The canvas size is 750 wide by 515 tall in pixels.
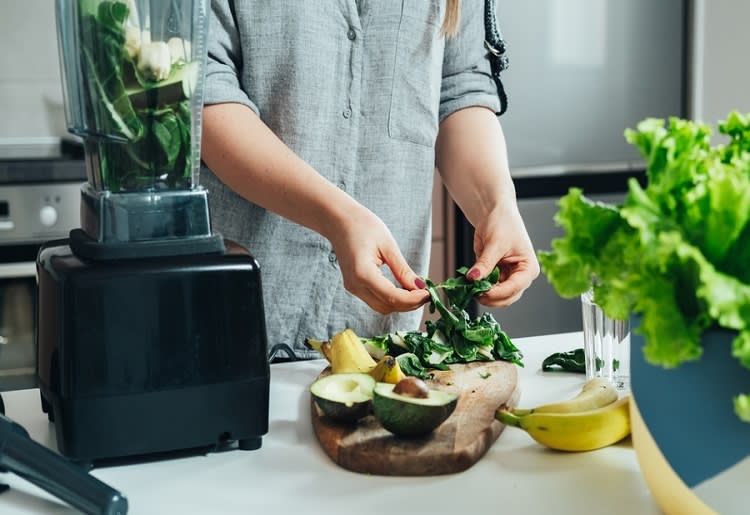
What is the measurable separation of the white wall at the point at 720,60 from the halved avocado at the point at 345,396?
2.05m

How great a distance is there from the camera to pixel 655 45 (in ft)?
9.11

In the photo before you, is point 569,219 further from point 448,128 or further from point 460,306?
point 448,128

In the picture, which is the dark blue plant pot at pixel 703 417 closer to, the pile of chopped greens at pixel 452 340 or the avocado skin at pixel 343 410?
the avocado skin at pixel 343 410

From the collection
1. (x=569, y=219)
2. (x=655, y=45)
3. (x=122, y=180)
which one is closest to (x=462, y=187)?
(x=122, y=180)

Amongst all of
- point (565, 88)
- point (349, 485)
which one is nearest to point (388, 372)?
point (349, 485)

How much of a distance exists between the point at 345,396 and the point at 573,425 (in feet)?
0.73

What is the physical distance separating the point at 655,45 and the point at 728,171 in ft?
7.27

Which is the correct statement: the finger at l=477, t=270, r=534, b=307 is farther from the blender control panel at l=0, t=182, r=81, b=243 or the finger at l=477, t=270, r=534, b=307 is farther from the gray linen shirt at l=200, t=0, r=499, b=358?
the blender control panel at l=0, t=182, r=81, b=243

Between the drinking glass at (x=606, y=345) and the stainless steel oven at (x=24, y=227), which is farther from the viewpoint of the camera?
the stainless steel oven at (x=24, y=227)

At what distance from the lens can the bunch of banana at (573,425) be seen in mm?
926

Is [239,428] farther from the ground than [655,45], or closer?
closer

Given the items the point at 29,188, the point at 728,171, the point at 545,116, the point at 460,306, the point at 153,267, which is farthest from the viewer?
the point at 545,116

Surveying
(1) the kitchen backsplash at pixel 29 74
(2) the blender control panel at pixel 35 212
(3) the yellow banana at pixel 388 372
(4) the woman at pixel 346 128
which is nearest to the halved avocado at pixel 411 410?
(3) the yellow banana at pixel 388 372

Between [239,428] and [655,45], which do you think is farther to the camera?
[655,45]
